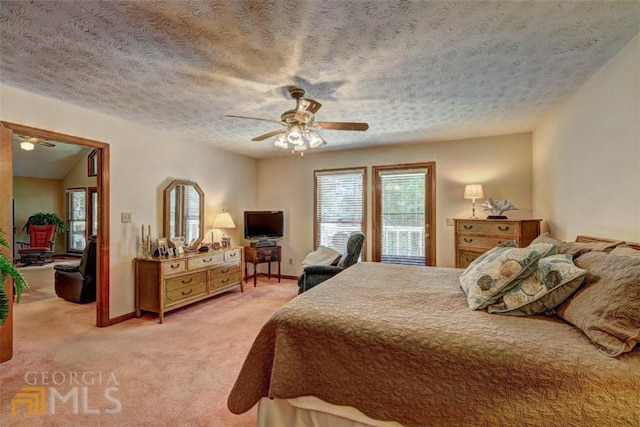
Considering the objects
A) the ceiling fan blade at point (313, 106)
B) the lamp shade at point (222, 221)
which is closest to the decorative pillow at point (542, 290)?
the ceiling fan blade at point (313, 106)

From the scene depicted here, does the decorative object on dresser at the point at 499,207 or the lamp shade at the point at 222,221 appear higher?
the decorative object on dresser at the point at 499,207

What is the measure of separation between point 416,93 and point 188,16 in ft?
6.36

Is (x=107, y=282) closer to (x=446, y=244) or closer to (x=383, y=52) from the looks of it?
(x=383, y=52)

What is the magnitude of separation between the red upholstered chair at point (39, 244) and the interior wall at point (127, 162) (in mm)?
5149

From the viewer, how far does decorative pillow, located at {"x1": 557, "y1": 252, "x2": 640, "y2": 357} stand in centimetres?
107

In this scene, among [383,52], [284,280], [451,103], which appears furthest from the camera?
[284,280]

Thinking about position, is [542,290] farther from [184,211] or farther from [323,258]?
[184,211]

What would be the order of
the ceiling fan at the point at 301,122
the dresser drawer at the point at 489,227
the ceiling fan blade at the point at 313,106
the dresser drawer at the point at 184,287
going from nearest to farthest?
the ceiling fan blade at the point at 313,106
the ceiling fan at the point at 301,122
the dresser drawer at the point at 489,227
the dresser drawer at the point at 184,287

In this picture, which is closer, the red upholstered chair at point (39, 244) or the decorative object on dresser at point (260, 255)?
the decorative object on dresser at point (260, 255)

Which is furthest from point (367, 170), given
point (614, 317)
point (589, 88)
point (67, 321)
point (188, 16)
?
point (67, 321)

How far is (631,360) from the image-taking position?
1.03 metres

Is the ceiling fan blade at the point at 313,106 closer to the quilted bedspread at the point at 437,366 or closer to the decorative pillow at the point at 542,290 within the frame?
the quilted bedspread at the point at 437,366

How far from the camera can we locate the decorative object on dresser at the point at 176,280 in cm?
341
